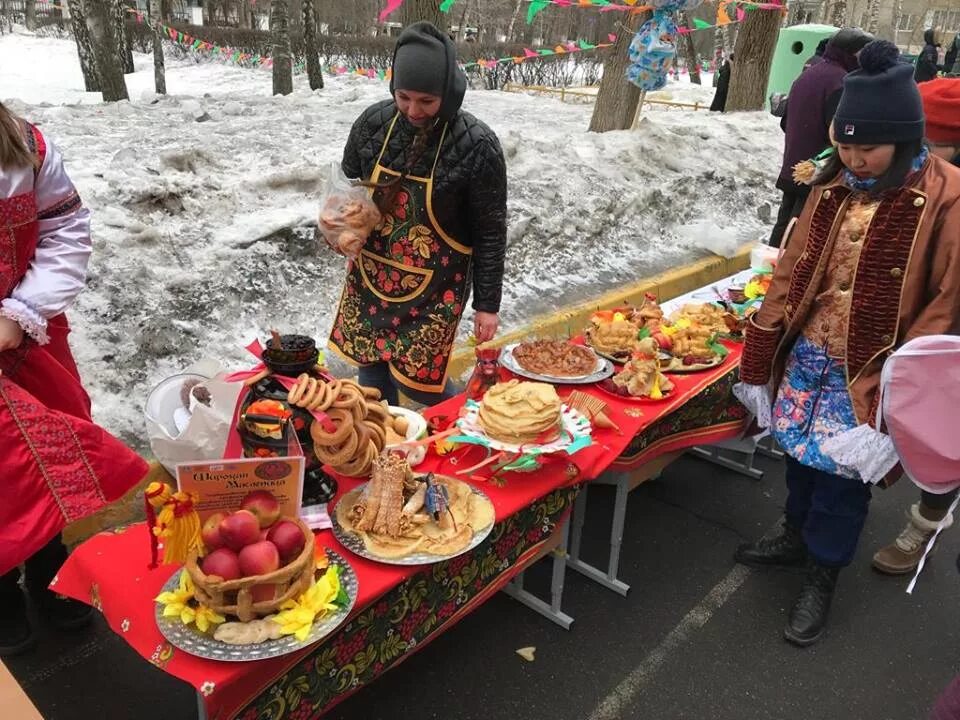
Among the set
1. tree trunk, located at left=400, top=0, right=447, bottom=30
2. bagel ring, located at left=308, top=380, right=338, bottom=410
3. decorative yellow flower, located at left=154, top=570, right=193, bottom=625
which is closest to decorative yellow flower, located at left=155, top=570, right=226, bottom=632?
decorative yellow flower, located at left=154, top=570, right=193, bottom=625

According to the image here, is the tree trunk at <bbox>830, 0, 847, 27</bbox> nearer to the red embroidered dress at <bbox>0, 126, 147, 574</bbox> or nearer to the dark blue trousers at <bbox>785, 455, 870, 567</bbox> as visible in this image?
the dark blue trousers at <bbox>785, 455, 870, 567</bbox>

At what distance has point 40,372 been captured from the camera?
229 centimetres

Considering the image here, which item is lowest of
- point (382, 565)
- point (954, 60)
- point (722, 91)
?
point (382, 565)

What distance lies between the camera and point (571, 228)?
21.8ft

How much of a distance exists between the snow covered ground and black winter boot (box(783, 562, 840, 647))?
108 inches

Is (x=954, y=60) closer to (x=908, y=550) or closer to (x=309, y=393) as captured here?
(x=908, y=550)

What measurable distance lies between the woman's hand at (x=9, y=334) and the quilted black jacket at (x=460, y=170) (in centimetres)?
139

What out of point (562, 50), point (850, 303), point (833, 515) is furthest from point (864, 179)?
point (562, 50)

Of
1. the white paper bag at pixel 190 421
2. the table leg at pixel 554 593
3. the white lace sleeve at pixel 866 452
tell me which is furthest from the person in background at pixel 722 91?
the white paper bag at pixel 190 421

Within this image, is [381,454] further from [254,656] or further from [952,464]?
[952,464]

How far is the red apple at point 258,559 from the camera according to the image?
64.4 inches

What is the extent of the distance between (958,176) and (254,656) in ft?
8.31

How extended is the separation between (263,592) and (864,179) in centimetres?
228

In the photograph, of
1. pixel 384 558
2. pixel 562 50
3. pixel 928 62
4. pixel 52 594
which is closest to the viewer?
pixel 384 558
